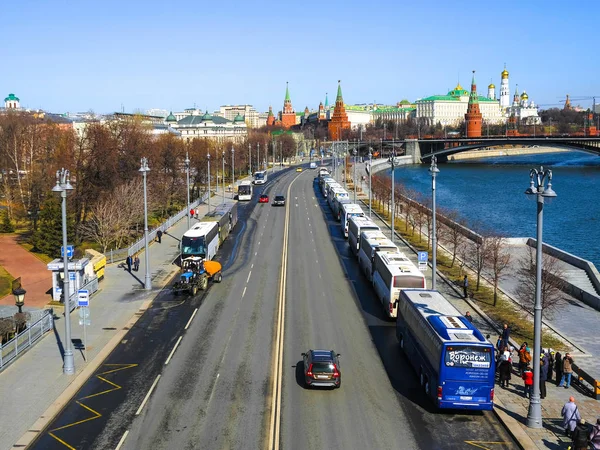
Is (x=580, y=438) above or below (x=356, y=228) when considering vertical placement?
below

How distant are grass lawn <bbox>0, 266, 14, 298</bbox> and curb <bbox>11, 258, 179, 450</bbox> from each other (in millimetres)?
8742

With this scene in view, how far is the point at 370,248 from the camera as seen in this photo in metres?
37.9

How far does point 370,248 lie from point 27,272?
20.2 metres

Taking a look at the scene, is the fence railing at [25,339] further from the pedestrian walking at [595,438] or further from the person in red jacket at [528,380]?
the pedestrian walking at [595,438]

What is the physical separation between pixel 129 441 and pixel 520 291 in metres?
21.4

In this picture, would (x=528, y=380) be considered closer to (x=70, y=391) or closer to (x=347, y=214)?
(x=70, y=391)

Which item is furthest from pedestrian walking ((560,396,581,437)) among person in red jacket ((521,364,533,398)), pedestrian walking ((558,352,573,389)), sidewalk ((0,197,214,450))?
sidewalk ((0,197,214,450))

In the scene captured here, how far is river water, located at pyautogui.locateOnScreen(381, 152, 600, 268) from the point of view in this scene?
66375mm

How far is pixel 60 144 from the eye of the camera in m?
68.2

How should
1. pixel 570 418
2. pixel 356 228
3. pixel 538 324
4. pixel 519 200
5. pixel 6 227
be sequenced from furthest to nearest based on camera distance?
pixel 519 200 < pixel 6 227 < pixel 356 228 < pixel 538 324 < pixel 570 418

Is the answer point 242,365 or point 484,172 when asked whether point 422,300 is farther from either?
point 484,172

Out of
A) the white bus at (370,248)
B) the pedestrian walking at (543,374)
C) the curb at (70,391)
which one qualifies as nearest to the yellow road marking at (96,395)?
the curb at (70,391)

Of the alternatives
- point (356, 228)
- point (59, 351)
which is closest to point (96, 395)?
point (59, 351)

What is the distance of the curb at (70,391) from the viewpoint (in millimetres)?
18547
